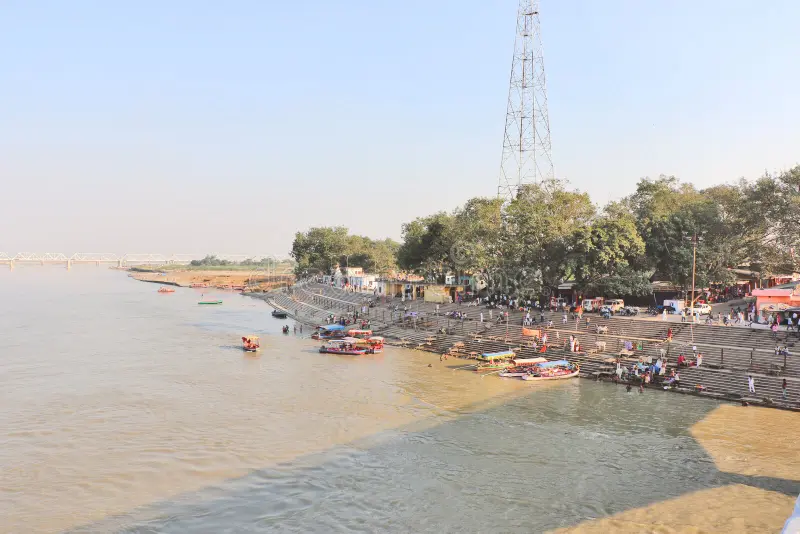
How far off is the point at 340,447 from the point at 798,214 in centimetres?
3775

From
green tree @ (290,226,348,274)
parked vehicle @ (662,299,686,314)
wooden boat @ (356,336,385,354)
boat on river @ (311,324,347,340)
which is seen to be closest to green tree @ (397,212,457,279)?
boat on river @ (311,324,347,340)

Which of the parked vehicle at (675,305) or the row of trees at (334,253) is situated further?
the row of trees at (334,253)

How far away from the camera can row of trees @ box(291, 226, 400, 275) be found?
4240 inches

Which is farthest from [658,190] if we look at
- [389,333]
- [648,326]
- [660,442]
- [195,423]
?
[195,423]

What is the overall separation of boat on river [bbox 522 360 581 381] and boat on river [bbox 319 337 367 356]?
1339 cm

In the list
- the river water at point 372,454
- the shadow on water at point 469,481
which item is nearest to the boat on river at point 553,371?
the river water at point 372,454

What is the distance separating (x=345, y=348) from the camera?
41312mm

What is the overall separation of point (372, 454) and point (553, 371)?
15.3 metres

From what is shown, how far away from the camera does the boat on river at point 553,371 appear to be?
106 feet

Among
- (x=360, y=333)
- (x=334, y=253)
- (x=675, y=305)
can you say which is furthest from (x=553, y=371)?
(x=334, y=253)

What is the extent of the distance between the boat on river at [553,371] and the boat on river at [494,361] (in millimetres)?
2475

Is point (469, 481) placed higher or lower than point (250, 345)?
lower

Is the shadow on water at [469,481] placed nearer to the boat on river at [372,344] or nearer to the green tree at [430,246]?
the boat on river at [372,344]

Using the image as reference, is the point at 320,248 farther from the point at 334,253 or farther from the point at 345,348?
the point at 345,348
